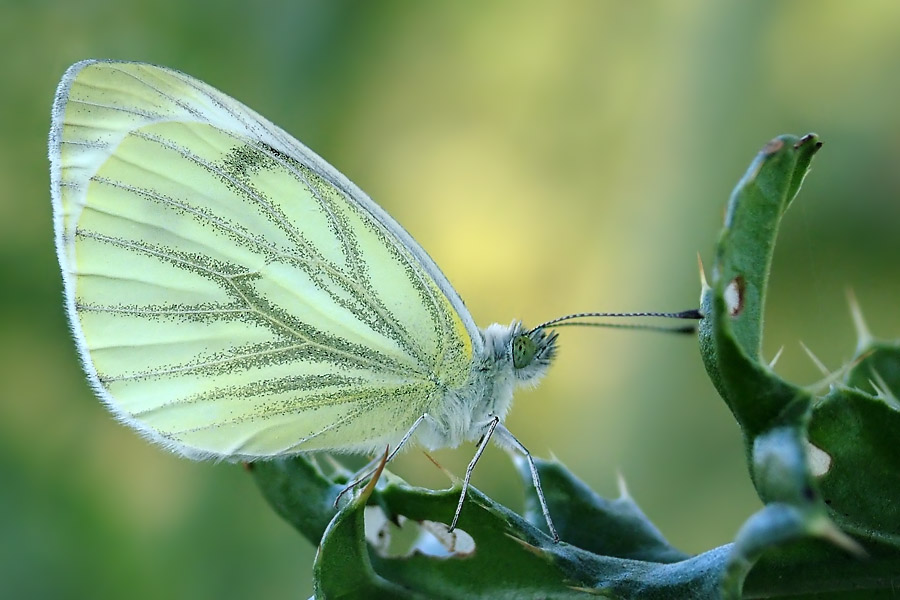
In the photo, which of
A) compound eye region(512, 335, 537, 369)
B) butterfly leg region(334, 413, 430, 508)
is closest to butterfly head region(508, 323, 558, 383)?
compound eye region(512, 335, 537, 369)

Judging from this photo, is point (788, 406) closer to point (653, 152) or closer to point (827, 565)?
point (827, 565)

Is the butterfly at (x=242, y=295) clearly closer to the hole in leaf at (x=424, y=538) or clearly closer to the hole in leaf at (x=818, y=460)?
the hole in leaf at (x=424, y=538)

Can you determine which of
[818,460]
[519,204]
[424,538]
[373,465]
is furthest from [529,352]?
[519,204]

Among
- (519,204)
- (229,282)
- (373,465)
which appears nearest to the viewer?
(373,465)

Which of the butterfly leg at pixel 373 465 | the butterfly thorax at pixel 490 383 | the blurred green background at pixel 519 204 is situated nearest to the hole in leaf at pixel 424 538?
the butterfly leg at pixel 373 465

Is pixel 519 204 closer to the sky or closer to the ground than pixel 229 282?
closer to the sky

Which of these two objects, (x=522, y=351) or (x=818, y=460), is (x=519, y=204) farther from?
(x=818, y=460)

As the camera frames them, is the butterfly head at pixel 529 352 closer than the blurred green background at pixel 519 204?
Yes

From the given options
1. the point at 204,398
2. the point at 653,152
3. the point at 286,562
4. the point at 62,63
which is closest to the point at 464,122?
the point at 653,152
